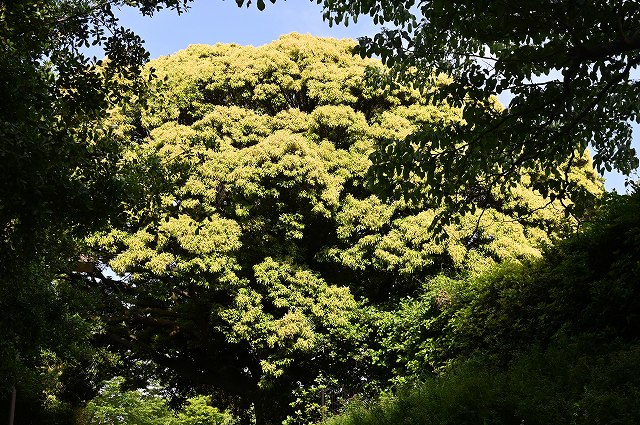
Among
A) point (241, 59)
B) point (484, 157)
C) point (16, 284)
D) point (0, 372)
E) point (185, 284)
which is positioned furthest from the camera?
point (241, 59)

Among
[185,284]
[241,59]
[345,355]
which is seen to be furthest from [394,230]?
[241,59]

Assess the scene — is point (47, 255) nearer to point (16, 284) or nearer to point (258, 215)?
point (16, 284)

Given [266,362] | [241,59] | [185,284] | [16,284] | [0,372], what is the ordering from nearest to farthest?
[16,284] → [0,372] → [266,362] → [185,284] → [241,59]

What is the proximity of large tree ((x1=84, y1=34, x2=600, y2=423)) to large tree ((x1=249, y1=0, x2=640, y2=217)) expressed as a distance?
6031 millimetres

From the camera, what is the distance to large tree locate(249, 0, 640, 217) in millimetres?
4746

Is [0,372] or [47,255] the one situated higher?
[47,255]

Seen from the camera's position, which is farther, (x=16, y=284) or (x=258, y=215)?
(x=258, y=215)

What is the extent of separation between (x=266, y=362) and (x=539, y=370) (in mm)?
7459

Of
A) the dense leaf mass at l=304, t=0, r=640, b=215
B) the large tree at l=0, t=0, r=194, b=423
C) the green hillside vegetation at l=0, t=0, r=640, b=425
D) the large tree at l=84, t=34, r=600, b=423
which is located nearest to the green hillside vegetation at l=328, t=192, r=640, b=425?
the green hillside vegetation at l=0, t=0, r=640, b=425

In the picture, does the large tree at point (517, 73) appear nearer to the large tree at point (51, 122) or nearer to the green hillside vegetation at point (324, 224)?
the green hillside vegetation at point (324, 224)

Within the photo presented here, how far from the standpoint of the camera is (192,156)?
13773 mm

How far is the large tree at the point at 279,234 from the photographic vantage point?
1290cm

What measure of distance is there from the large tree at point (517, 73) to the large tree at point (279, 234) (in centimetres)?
603

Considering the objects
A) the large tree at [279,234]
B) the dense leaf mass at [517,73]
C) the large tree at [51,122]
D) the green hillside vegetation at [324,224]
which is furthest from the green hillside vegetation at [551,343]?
the large tree at [51,122]
